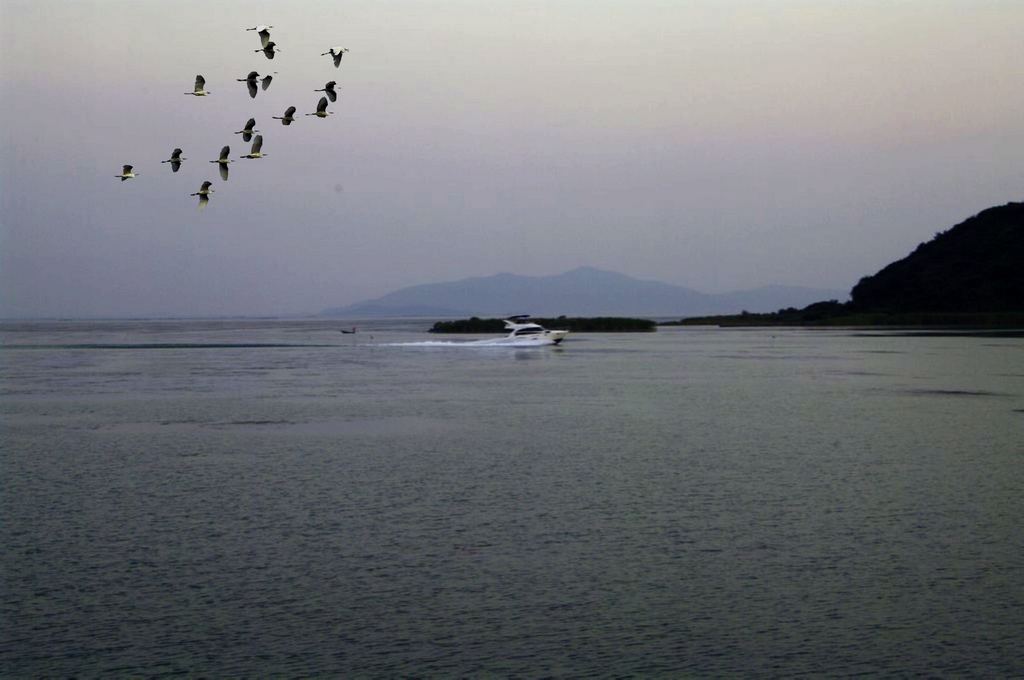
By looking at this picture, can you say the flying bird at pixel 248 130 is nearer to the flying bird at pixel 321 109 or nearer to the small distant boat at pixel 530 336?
the flying bird at pixel 321 109

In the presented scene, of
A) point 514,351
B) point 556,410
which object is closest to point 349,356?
point 514,351

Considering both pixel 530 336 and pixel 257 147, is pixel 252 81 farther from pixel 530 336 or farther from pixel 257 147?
pixel 530 336

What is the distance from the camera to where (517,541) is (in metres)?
16.1

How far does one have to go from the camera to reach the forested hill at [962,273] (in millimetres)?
145125

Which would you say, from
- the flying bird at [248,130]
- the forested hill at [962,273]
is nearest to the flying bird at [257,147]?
the flying bird at [248,130]

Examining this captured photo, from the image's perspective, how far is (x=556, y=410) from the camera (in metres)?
36.3

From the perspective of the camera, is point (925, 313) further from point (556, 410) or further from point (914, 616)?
point (914, 616)

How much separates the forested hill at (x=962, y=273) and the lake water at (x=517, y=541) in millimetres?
120043

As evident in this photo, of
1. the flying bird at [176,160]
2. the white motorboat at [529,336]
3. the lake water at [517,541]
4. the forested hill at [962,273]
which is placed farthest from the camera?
the forested hill at [962,273]

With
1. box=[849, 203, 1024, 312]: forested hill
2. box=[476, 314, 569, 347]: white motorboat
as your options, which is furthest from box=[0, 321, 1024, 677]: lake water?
box=[849, 203, 1024, 312]: forested hill

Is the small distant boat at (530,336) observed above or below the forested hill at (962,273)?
below

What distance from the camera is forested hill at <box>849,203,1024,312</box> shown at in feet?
476

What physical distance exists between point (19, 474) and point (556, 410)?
18150mm

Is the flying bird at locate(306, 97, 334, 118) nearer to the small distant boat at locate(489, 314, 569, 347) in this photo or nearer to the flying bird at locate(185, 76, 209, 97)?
the flying bird at locate(185, 76, 209, 97)
